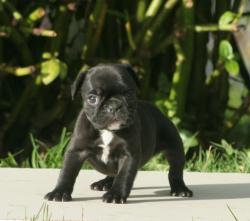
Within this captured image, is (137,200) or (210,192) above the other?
(137,200)

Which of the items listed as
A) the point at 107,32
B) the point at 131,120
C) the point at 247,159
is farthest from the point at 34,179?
the point at 107,32

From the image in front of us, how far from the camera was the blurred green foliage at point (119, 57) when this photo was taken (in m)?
5.88

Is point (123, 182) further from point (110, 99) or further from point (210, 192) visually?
point (210, 192)

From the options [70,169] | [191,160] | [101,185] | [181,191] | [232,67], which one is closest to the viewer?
[70,169]

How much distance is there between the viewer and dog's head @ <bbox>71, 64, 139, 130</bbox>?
12.2 feet

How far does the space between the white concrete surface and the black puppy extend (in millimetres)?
104

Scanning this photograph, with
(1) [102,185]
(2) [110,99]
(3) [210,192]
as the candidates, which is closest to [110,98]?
(2) [110,99]

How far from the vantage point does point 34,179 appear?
466cm

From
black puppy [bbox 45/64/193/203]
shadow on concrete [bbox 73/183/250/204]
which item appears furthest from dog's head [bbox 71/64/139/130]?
shadow on concrete [bbox 73/183/250/204]

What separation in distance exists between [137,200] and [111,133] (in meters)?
0.35

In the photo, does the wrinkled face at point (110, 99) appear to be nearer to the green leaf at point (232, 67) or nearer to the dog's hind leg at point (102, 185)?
the dog's hind leg at point (102, 185)

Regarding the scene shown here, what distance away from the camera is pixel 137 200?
396cm

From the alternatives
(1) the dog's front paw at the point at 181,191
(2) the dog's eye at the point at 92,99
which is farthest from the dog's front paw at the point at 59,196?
(1) the dog's front paw at the point at 181,191

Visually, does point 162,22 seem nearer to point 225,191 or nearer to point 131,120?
point 225,191
